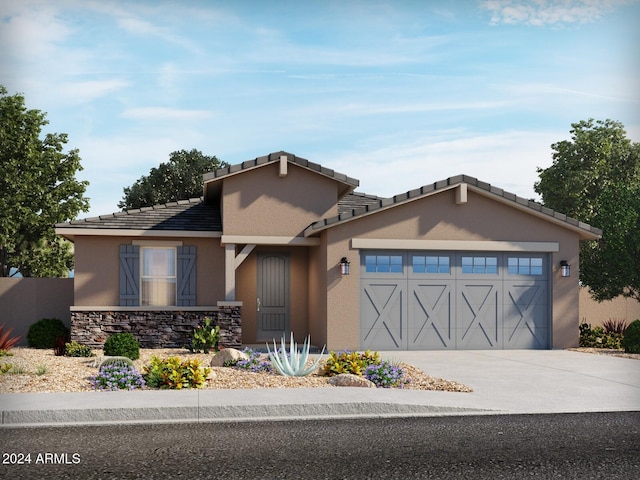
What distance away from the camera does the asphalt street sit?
665 cm

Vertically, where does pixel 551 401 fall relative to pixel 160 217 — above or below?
below

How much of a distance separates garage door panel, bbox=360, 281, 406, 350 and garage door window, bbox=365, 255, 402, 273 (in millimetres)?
324

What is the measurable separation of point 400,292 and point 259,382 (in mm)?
6907

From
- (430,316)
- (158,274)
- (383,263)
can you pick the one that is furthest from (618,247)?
(158,274)

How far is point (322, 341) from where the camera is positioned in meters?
17.6

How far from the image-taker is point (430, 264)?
1786 centimetres

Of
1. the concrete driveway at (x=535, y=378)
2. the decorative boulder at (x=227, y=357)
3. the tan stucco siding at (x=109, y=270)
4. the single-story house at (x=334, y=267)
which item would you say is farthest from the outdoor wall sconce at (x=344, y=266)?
the decorative boulder at (x=227, y=357)

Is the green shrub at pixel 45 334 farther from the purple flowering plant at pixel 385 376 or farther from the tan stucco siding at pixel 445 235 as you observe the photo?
the purple flowering plant at pixel 385 376

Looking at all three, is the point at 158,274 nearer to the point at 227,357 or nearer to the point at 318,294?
the point at 318,294

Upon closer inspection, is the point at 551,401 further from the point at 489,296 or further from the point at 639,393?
the point at 489,296

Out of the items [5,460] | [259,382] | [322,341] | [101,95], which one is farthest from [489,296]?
[5,460]

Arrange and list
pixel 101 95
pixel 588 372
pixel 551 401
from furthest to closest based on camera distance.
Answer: pixel 588 372 → pixel 101 95 → pixel 551 401

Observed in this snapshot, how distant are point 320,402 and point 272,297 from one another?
33.2ft

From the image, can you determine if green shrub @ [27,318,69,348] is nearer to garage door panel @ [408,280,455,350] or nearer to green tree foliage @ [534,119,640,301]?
garage door panel @ [408,280,455,350]
